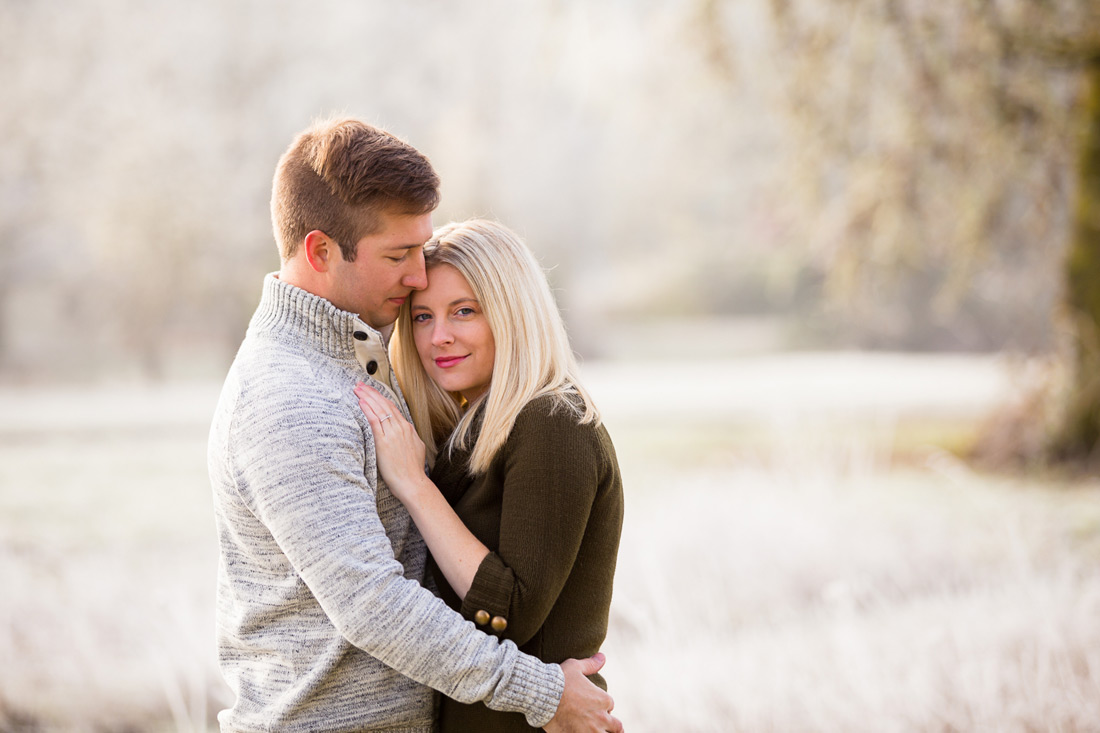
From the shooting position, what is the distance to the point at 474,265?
2066mm

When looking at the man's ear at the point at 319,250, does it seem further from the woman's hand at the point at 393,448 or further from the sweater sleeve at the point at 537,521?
the sweater sleeve at the point at 537,521

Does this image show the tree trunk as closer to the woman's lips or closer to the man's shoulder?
the woman's lips

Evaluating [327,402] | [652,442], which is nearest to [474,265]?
[327,402]

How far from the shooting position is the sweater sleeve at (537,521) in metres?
1.78

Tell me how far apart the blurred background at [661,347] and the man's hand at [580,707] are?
1542 millimetres

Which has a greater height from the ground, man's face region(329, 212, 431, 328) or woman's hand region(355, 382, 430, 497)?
man's face region(329, 212, 431, 328)

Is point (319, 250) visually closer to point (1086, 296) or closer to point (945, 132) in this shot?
point (1086, 296)

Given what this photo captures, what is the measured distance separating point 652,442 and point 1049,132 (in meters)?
4.33

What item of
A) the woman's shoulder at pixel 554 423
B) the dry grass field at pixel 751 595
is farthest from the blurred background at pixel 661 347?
the woman's shoulder at pixel 554 423

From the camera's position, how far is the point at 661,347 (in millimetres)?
18234

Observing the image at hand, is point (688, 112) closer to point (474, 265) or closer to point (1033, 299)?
point (1033, 299)

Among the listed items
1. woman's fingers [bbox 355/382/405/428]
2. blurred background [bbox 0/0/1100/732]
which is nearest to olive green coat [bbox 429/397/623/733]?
woman's fingers [bbox 355/382/405/428]

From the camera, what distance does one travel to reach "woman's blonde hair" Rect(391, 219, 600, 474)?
1948 mm

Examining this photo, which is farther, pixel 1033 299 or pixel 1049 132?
pixel 1033 299
